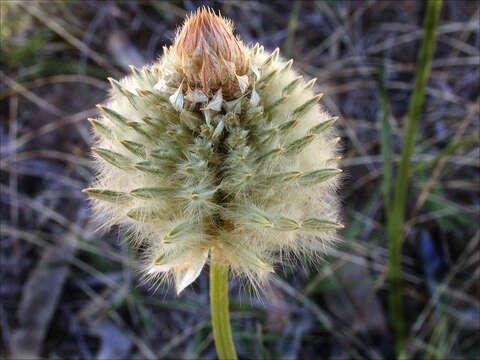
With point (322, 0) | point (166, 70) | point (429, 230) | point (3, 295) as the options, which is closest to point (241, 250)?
point (166, 70)

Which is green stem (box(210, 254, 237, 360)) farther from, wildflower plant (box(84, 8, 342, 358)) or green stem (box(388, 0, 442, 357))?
green stem (box(388, 0, 442, 357))

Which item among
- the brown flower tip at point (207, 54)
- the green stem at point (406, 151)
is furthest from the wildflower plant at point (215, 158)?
the green stem at point (406, 151)

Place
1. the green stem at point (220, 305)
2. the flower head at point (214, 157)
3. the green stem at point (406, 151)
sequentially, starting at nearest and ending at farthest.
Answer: the flower head at point (214, 157)
the green stem at point (220, 305)
the green stem at point (406, 151)

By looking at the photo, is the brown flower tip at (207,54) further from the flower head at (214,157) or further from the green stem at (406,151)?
the green stem at (406,151)

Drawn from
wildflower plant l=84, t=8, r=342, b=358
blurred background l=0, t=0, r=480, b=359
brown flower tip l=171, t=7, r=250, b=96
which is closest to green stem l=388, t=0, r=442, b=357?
blurred background l=0, t=0, r=480, b=359

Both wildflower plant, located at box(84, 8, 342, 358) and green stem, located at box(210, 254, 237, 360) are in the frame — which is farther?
green stem, located at box(210, 254, 237, 360)

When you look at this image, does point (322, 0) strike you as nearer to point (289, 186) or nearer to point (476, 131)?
point (476, 131)


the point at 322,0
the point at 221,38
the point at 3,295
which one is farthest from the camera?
the point at 322,0

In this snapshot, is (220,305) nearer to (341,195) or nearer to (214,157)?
(214,157)
